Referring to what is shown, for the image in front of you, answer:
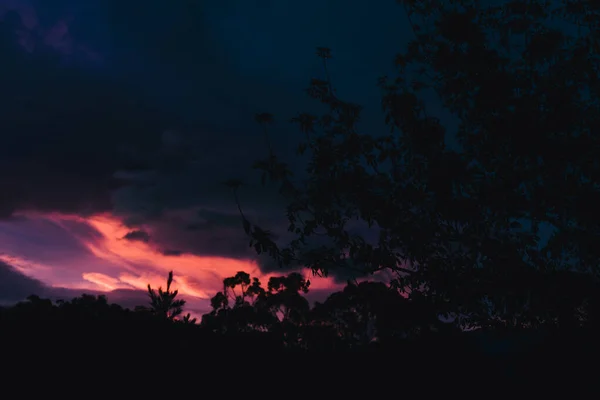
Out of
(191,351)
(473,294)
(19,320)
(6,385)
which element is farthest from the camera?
(473,294)

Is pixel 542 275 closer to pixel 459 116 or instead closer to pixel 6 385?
pixel 459 116

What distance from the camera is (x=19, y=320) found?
6.83 meters

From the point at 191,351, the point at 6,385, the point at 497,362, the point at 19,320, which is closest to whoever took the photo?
the point at 6,385

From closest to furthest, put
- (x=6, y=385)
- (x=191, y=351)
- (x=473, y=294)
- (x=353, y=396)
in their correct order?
(x=6, y=385)
(x=191, y=351)
(x=353, y=396)
(x=473, y=294)

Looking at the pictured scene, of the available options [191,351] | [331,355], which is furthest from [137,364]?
[331,355]

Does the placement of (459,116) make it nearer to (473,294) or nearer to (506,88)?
(506,88)

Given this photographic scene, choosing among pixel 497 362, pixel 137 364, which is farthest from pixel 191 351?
pixel 497 362

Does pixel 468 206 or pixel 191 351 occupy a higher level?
pixel 468 206

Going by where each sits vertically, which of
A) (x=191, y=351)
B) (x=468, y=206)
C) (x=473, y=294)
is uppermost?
(x=468, y=206)

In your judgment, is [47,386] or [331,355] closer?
[47,386]

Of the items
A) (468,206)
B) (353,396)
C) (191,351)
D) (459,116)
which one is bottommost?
(353,396)

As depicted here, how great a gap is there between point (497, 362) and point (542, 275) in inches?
115

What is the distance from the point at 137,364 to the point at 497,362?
26.8 feet

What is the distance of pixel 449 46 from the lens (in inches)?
405
